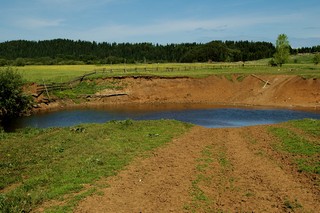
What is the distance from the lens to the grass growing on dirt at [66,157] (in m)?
13.2

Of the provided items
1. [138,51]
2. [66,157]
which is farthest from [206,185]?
[138,51]

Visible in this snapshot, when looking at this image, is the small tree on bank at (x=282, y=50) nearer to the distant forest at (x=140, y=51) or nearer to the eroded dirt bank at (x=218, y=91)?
the eroded dirt bank at (x=218, y=91)

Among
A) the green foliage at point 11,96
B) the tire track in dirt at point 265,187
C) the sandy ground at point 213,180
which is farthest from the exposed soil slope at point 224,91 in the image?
the tire track in dirt at point 265,187

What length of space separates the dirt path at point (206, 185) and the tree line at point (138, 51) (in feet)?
385

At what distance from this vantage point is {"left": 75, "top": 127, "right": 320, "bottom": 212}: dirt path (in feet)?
40.5

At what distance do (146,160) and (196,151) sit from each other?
342 cm

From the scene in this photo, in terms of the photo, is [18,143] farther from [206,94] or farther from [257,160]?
[206,94]

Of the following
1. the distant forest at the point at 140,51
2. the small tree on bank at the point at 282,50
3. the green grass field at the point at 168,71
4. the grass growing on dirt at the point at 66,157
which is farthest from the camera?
the distant forest at the point at 140,51

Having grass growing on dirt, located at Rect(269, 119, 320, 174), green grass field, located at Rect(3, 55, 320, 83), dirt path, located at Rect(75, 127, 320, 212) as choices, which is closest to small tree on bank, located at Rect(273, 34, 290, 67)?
green grass field, located at Rect(3, 55, 320, 83)

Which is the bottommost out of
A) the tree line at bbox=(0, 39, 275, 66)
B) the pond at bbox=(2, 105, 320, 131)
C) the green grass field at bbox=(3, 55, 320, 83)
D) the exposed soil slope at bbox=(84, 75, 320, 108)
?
the pond at bbox=(2, 105, 320, 131)

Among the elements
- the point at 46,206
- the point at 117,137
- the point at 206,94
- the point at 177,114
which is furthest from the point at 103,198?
the point at 206,94

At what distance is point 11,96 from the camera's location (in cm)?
3997

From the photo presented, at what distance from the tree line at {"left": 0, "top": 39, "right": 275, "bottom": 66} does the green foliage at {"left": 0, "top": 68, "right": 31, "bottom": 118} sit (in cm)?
9335

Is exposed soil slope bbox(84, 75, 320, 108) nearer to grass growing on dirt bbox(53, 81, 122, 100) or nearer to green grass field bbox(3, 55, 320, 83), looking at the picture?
grass growing on dirt bbox(53, 81, 122, 100)
